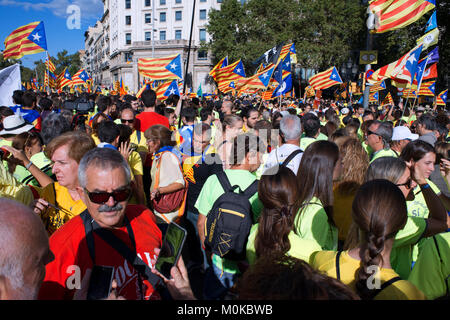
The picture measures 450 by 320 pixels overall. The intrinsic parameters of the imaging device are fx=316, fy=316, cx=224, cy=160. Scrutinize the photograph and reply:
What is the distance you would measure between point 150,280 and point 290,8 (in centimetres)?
4241

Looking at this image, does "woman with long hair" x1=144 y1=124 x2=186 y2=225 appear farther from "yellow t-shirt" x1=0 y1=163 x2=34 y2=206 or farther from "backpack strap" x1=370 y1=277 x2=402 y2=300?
"backpack strap" x1=370 y1=277 x2=402 y2=300

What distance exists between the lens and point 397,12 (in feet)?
24.5

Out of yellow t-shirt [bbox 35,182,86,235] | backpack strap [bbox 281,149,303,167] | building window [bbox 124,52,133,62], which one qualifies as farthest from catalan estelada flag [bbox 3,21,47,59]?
building window [bbox 124,52,133,62]

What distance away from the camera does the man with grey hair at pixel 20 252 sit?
112cm

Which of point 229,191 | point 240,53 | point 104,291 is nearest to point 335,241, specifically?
point 229,191

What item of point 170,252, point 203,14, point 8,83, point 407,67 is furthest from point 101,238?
point 203,14

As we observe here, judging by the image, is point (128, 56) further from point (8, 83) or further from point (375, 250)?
point (375, 250)

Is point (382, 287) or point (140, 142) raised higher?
point (140, 142)

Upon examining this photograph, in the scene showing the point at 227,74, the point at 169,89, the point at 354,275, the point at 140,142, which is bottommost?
the point at 354,275

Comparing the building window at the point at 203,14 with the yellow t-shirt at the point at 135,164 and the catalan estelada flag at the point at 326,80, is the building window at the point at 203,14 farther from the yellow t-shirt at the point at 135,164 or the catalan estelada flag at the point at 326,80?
the yellow t-shirt at the point at 135,164

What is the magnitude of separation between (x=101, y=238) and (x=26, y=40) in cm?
933

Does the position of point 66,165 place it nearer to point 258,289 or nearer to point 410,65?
point 258,289

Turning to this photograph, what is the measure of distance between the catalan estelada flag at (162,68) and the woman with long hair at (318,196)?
6.03m

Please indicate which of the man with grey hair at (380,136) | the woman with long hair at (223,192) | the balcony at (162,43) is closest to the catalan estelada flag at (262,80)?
the man with grey hair at (380,136)
